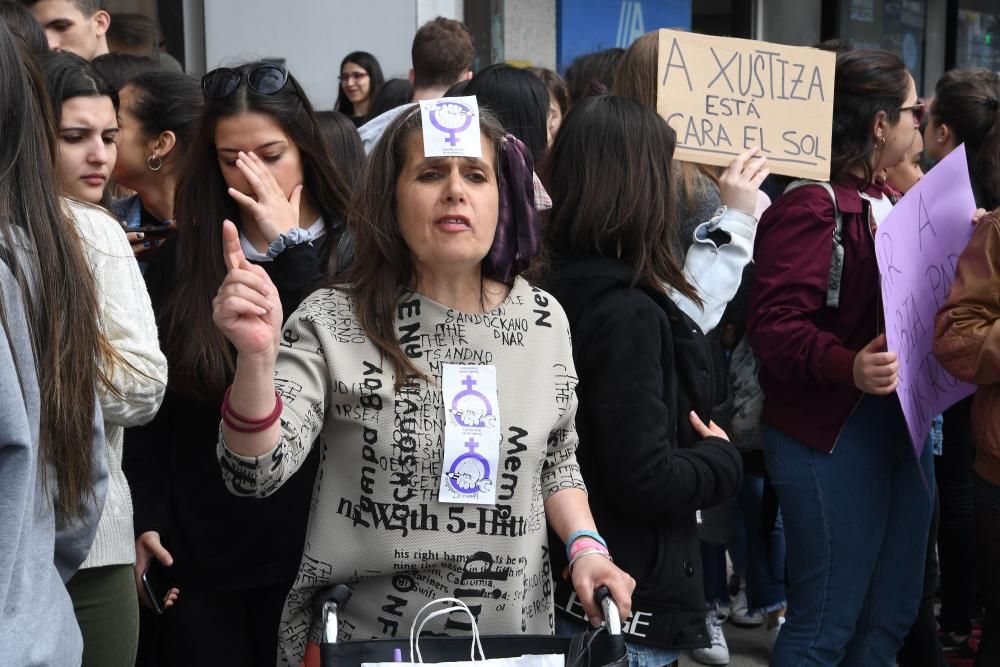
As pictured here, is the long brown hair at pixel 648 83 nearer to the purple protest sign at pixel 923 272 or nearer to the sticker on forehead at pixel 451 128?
the purple protest sign at pixel 923 272

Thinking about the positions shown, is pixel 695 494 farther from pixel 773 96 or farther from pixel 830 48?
pixel 830 48

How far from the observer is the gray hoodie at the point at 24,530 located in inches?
65.6

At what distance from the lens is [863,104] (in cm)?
378

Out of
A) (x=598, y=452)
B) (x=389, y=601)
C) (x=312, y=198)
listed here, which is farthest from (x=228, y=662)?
(x=312, y=198)

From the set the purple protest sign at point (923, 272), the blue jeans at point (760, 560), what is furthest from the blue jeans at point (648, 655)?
the blue jeans at point (760, 560)

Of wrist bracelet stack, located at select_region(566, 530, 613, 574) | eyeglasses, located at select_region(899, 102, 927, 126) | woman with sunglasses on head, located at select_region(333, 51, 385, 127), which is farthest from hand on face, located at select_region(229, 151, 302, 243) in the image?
woman with sunglasses on head, located at select_region(333, 51, 385, 127)

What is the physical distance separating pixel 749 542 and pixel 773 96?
6.78ft

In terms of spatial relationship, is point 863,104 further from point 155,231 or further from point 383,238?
point 155,231

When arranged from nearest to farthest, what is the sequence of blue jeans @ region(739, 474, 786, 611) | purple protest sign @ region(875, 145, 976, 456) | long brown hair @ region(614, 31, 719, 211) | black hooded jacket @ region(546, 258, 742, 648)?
black hooded jacket @ region(546, 258, 742, 648) → purple protest sign @ region(875, 145, 976, 456) → long brown hair @ region(614, 31, 719, 211) → blue jeans @ region(739, 474, 786, 611)

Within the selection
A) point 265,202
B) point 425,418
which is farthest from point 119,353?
point 265,202

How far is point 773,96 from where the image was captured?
382 centimetres

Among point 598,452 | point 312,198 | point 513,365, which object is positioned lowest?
point 598,452

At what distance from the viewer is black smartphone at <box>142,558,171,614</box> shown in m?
2.87

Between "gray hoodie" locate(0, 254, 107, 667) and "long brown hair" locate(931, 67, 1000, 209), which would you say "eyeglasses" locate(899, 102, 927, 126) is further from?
"gray hoodie" locate(0, 254, 107, 667)
